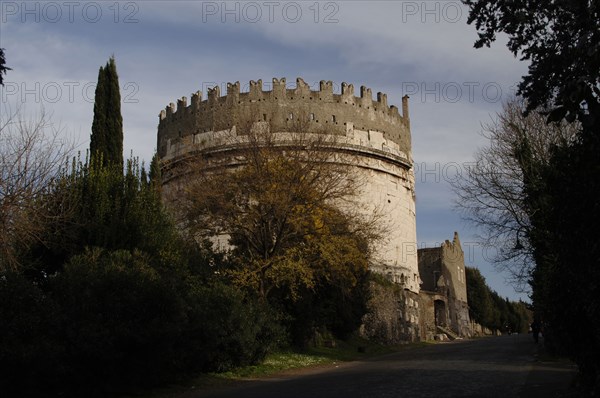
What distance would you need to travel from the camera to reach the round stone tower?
3619cm

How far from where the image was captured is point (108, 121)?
22922 mm

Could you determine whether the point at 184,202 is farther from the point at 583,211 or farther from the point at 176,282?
the point at 583,211

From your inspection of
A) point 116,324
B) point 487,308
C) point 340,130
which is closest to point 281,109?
point 340,130

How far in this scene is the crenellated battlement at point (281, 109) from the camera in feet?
119

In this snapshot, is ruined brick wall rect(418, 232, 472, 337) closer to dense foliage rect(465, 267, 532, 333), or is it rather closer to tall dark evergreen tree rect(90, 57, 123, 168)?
dense foliage rect(465, 267, 532, 333)

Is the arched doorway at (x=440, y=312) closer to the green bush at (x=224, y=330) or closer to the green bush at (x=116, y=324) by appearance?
the green bush at (x=224, y=330)

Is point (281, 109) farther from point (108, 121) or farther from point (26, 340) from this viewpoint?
point (26, 340)

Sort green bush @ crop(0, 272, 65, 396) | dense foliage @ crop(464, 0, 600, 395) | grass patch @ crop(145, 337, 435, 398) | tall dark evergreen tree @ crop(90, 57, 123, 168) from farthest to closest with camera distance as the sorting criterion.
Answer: tall dark evergreen tree @ crop(90, 57, 123, 168) < grass patch @ crop(145, 337, 435, 398) < green bush @ crop(0, 272, 65, 396) < dense foliage @ crop(464, 0, 600, 395)

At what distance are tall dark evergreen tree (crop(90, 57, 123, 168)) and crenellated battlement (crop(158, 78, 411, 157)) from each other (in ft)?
39.9

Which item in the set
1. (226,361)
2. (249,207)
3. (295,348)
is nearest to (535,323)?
(295,348)

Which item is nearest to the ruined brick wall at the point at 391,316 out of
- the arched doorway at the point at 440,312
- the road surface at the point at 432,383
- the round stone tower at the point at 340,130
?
the round stone tower at the point at 340,130

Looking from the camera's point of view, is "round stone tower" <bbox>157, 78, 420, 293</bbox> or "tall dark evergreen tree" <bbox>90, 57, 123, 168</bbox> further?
"round stone tower" <bbox>157, 78, 420, 293</bbox>

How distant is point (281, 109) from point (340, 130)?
3615mm

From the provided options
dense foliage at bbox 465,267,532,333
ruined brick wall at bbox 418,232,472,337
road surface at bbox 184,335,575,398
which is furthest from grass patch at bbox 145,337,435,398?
dense foliage at bbox 465,267,532,333
